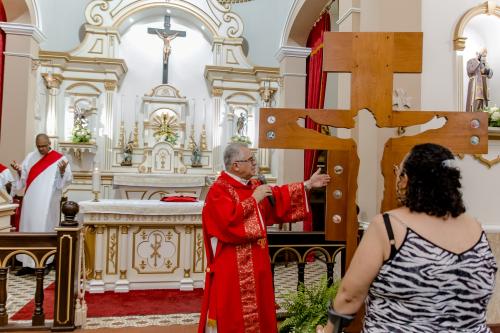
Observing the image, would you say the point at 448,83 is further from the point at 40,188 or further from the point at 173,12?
the point at 173,12

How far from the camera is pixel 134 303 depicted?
14.6 feet

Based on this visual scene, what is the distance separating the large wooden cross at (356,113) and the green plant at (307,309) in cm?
46

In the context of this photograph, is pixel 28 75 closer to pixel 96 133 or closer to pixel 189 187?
pixel 96 133

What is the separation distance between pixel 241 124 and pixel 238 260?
6.83m

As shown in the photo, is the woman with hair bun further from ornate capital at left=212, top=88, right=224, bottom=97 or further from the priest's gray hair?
ornate capital at left=212, top=88, right=224, bottom=97

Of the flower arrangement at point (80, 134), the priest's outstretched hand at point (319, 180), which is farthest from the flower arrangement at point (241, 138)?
the priest's outstretched hand at point (319, 180)

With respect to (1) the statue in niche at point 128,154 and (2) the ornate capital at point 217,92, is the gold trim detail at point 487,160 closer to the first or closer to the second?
(2) the ornate capital at point 217,92

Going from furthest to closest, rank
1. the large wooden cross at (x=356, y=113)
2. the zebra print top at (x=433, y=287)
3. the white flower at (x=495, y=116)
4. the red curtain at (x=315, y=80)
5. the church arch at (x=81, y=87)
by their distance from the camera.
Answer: the church arch at (x=81, y=87), the red curtain at (x=315, y=80), the white flower at (x=495, y=116), the large wooden cross at (x=356, y=113), the zebra print top at (x=433, y=287)

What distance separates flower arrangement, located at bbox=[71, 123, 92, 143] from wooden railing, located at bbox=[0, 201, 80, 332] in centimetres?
545

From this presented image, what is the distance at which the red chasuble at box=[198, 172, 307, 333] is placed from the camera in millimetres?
2559

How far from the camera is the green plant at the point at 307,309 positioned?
248 cm

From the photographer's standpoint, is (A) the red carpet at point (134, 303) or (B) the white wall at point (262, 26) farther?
(B) the white wall at point (262, 26)

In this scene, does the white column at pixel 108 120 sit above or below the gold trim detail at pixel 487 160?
above

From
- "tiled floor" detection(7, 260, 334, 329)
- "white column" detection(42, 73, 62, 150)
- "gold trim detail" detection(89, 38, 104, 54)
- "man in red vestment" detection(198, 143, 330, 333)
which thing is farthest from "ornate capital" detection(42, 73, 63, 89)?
"man in red vestment" detection(198, 143, 330, 333)
